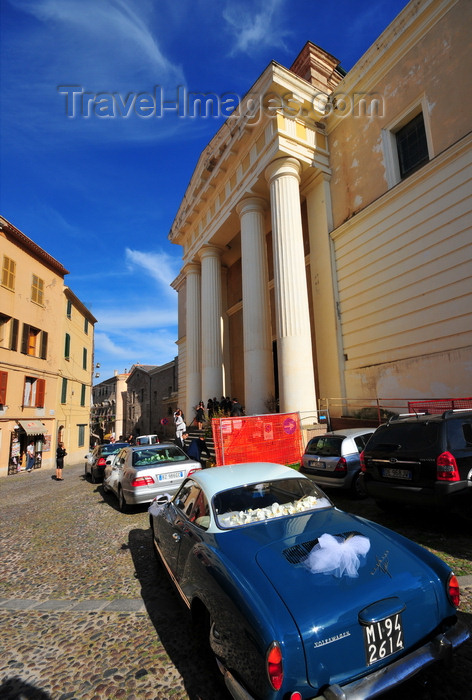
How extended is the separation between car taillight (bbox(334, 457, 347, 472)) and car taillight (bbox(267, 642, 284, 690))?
5691 millimetres

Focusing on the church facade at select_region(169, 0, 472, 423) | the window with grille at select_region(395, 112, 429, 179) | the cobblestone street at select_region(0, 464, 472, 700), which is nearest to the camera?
the cobblestone street at select_region(0, 464, 472, 700)

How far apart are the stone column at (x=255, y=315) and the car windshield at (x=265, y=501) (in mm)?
11124

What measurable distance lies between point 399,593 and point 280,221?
14213mm

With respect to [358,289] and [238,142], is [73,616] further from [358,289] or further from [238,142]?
[238,142]

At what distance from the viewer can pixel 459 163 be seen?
10445 mm

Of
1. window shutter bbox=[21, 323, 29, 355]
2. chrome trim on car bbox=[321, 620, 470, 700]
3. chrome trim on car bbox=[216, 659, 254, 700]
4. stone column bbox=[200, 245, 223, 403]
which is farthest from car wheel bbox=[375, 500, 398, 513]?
window shutter bbox=[21, 323, 29, 355]

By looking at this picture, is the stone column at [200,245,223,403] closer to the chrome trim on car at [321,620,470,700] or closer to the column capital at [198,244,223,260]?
the column capital at [198,244,223,260]

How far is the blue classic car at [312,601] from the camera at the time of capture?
1.76 meters

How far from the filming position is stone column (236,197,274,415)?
1504cm

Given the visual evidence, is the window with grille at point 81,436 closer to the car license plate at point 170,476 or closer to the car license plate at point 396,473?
the car license plate at point 170,476

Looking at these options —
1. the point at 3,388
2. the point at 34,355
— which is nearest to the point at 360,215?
the point at 3,388

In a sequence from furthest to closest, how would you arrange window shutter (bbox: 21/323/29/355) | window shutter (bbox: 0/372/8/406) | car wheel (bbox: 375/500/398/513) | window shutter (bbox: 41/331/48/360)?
window shutter (bbox: 41/331/48/360)
window shutter (bbox: 21/323/29/355)
window shutter (bbox: 0/372/8/406)
car wheel (bbox: 375/500/398/513)

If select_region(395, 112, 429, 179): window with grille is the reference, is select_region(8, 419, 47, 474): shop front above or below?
below

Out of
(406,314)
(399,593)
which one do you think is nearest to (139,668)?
(399,593)
